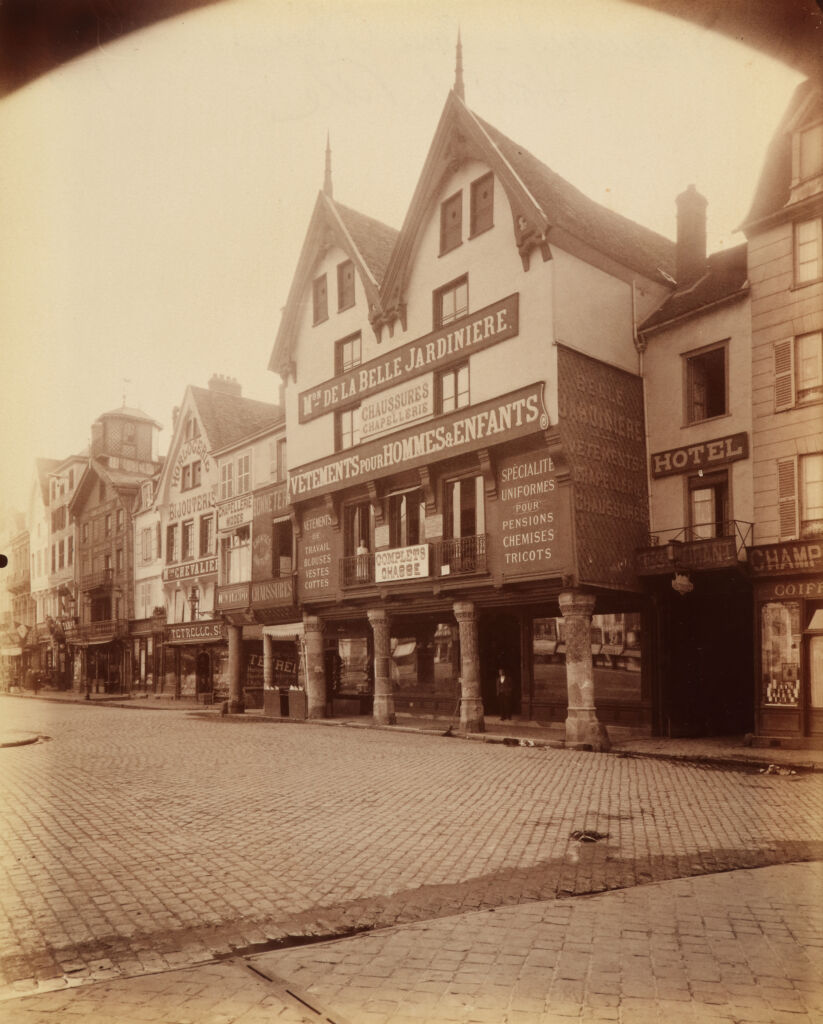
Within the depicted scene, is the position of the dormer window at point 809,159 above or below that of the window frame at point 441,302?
above

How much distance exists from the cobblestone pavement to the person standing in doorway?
8.05 m

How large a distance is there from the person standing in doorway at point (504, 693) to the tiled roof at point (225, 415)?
55.9ft

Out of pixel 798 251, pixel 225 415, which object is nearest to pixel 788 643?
pixel 798 251

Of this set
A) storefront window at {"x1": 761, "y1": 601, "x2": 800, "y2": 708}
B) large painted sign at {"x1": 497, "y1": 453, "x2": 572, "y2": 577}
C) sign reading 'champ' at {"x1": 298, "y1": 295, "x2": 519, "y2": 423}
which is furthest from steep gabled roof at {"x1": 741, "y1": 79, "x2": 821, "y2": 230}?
storefront window at {"x1": 761, "y1": 601, "x2": 800, "y2": 708}

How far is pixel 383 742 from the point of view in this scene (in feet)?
69.3

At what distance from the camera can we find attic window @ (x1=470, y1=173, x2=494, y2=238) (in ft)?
78.1

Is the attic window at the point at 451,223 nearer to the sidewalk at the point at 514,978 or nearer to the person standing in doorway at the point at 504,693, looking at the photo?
the person standing in doorway at the point at 504,693

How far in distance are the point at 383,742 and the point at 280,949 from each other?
15341 millimetres

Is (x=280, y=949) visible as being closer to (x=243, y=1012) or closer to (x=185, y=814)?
(x=243, y=1012)

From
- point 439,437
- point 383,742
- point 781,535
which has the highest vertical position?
point 439,437

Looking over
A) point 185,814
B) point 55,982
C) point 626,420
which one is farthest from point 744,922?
point 626,420

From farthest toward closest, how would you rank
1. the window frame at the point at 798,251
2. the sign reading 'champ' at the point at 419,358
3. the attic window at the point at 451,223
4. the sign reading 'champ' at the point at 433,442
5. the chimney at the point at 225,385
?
the chimney at the point at 225,385, the attic window at the point at 451,223, the sign reading 'champ' at the point at 419,358, the sign reading 'champ' at the point at 433,442, the window frame at the point at 798,251

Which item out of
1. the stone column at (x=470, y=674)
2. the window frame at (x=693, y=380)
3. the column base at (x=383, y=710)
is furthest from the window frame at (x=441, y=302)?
the column base at (x=383, y=710)

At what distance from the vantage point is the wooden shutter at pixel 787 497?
63.4 ft
